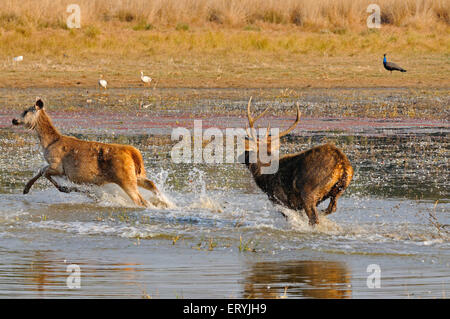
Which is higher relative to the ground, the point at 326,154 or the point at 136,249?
the point at 326,154

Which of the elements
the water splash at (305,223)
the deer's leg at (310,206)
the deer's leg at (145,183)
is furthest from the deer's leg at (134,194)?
the deer's leg at (310,206)

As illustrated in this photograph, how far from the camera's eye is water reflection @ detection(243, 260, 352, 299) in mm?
6293

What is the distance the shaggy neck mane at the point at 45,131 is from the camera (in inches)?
415

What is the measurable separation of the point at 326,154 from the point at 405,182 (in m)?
3.29

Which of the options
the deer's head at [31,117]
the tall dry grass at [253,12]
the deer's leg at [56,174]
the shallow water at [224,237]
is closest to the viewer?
the shallow water at [224,237]

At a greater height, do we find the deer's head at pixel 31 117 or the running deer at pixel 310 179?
the deer's head at pixel 31 117

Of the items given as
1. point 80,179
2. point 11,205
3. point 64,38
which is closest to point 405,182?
point 80,179

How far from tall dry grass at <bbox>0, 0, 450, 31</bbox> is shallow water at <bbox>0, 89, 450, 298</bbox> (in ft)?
65.1

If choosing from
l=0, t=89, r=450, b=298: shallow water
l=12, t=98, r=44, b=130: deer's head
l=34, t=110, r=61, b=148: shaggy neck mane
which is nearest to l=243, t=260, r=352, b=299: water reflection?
l=0, t=89, r=450, b=298: shallow water

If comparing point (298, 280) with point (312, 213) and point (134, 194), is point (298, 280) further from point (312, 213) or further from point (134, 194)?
point (134, 194)

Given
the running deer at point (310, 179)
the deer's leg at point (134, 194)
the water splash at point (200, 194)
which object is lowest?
the water splash at point (200, 194)

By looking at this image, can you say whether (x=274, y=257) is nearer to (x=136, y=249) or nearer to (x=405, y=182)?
(x=136, y=249)

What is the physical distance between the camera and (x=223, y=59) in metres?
26.3

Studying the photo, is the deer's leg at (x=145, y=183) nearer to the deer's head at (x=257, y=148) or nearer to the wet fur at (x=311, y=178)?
the deer's head at (x=257, y=148)
